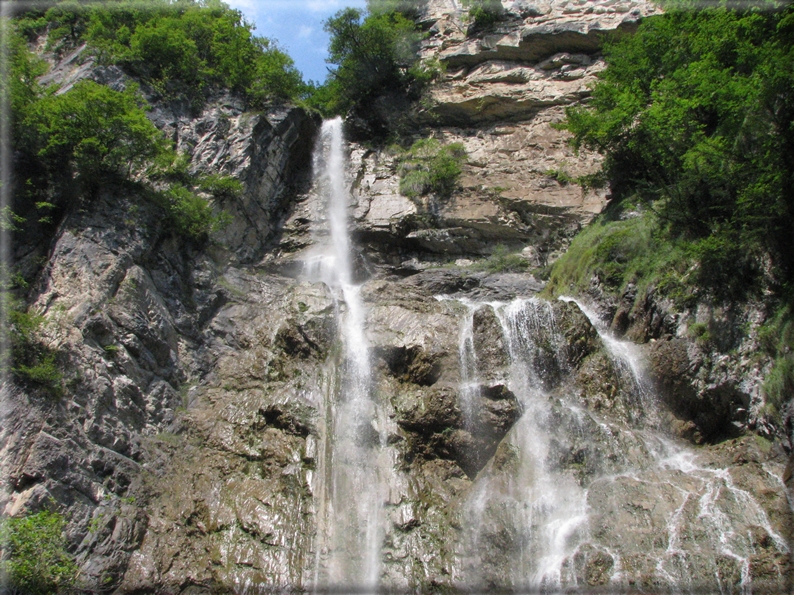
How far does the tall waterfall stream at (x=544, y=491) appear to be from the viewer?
306 inches

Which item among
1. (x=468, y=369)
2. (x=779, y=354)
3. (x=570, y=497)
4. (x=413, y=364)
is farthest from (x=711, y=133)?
(x=570, y=497)

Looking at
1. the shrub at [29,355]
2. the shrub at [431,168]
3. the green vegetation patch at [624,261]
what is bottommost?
the shrub at [29,355]

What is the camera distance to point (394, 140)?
2183cm

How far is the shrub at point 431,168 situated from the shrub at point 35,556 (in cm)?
1464

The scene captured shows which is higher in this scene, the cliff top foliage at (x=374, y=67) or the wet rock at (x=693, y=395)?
the cliff top foliage at (x=374, y=67)

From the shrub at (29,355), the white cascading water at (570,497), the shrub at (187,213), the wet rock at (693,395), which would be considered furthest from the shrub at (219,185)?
the wet rock at (693,395)

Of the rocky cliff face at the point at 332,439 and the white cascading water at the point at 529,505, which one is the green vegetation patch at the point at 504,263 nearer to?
the rocky cliff face at the point at 332,439

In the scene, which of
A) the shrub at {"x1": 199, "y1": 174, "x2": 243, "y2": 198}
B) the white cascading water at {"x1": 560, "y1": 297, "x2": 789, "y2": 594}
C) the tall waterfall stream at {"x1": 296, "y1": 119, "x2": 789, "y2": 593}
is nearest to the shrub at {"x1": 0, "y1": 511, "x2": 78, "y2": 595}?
the tall waterfall stream at {"x1": 296, "y1": 119, "x2": 789, "y2": 593}

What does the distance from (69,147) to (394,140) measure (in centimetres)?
1244

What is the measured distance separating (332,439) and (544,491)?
4.36 m

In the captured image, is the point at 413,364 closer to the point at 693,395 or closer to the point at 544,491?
the point at 544,491

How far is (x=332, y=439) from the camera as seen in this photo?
10984 mm

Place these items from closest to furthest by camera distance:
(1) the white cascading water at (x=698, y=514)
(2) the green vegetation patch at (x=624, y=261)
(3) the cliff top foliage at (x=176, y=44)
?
1. (1) the white cascading water at (x=698, y=514)
2. (2) the green vegetation patch at (x=624, y=261)
3. (3) the cliff top foliage at (x=176, y=44)

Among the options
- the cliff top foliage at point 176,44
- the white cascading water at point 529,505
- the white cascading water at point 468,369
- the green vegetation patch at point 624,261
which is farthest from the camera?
the cliff top foliage at point 176,44
